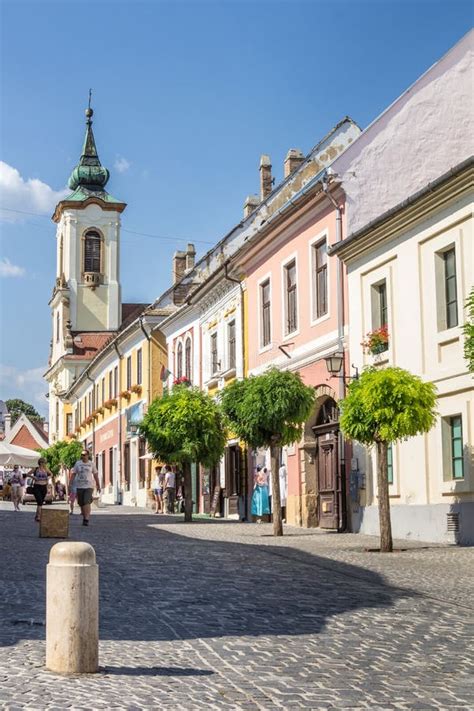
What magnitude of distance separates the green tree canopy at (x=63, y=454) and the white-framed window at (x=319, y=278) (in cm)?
3138

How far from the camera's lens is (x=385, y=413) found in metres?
16.5

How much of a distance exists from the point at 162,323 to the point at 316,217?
659 inches

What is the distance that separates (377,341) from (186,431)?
8.06m

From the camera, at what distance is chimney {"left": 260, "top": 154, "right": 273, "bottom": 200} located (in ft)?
121

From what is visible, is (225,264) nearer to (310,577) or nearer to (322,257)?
(322,257)

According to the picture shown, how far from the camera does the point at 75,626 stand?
6703 mm

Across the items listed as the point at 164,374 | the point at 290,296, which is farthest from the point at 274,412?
the point at 164,374

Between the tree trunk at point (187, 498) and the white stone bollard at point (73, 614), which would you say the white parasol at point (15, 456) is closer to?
the tree trunk at point (187, 498)

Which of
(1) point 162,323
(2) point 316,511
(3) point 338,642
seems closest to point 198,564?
(3) point 338,642

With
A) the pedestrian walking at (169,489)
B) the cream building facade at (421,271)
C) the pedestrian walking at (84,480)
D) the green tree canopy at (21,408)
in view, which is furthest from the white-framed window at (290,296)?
the green tree canopy at (21,408)

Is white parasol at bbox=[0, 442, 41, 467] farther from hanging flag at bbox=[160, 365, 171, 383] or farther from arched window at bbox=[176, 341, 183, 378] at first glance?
arched window at bbox=[176, 341, 183, 378]

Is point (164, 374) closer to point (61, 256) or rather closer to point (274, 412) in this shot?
point (274, 412)

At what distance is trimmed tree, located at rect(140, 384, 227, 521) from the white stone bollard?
801 inches

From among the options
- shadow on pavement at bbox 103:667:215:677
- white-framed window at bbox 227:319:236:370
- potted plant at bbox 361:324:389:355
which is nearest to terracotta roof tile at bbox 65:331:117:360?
white-framed window at bbox 227:319:236:370
